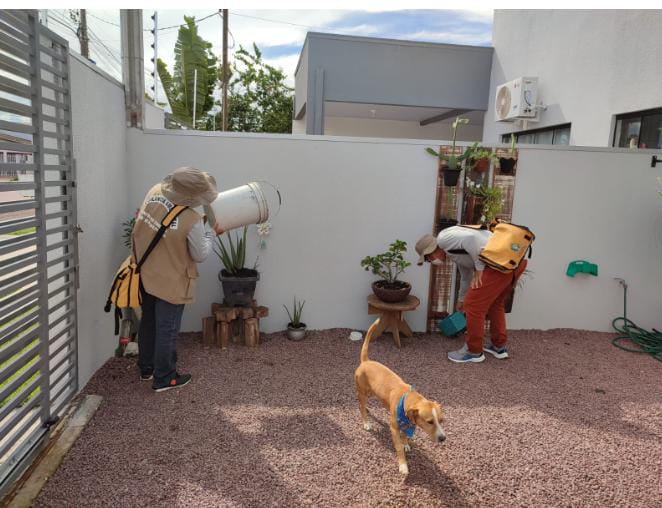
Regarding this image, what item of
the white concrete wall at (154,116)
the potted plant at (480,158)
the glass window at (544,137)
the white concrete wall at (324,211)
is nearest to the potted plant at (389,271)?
the white concrete wall at (324,211)

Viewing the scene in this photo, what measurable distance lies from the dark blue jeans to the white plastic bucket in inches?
30.9

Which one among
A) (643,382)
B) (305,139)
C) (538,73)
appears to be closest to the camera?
(643,382)

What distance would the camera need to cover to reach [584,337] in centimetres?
513

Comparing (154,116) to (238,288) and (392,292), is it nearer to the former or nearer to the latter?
(238,288)

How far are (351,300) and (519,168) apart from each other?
87.0 inches

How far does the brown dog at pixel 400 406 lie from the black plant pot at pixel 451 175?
2.38 m

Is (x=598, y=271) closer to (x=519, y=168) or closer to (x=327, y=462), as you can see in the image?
(x=519, y=168)

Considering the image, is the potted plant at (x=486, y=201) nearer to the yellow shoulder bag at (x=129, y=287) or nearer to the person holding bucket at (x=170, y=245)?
the person holding bucket at (x=170, y=245)

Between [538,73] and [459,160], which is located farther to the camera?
[538,73]

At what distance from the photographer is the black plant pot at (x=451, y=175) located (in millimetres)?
4742

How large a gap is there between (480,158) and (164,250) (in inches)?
124

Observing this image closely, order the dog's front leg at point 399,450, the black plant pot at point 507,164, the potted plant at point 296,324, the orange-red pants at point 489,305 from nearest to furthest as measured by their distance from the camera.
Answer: the dog's front leg at point 399,450, the orange-red pants at point 489,305, the potted plant at point 296,324, the black plant pot at point 507,164

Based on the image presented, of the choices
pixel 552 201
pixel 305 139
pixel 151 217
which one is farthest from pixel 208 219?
pixel 552 201

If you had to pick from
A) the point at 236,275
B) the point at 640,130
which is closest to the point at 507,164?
the point at 640,130
